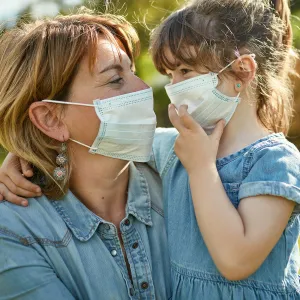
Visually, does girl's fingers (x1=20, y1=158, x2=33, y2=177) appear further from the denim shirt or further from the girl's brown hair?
the girl's brown hair

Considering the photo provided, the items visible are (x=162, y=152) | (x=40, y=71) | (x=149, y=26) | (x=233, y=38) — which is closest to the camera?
(x=40, y=71)

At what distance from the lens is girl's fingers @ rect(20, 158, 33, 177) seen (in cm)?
299

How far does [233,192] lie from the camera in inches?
115

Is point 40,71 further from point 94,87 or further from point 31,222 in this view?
point 31,222

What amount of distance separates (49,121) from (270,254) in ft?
3.92

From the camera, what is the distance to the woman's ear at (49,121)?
3.03 m

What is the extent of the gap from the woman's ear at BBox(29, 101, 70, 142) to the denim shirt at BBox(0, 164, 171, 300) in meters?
0.28

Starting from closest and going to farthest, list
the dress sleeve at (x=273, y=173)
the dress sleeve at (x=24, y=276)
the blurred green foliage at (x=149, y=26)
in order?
1. the dress sleeve at (x=24, y=276)
2. the dress sleeve at (x=273, y=173)
3. the blurred green foliage at (x=149, y=26)

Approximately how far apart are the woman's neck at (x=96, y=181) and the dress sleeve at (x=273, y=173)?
653mm

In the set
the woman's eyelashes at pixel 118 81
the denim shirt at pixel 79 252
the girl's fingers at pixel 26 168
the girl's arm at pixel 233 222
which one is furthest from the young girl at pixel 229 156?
the girl's fingers at pixel 26 168

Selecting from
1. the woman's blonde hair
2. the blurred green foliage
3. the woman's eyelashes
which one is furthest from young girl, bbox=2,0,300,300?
the blurred green foliage

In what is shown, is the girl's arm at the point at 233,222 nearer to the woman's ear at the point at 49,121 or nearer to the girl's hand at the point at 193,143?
the girl's hand at the point at 193,143

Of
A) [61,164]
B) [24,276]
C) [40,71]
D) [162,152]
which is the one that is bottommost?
[162,152]

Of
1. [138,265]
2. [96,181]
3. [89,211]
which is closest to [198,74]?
[96,181]
